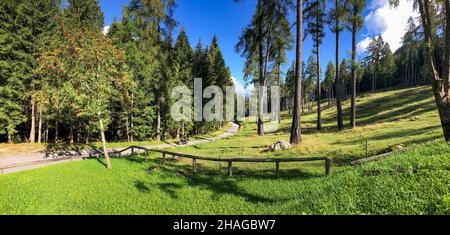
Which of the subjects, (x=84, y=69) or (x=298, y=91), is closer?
(x=84, y=69)

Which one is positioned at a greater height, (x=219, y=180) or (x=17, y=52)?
(x=17, y=52)

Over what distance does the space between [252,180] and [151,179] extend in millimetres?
5429

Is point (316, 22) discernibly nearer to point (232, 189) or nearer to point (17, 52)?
point (232, 189)

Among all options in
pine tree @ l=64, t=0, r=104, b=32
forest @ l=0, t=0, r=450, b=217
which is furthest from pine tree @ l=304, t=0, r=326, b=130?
pine tree @ l=64, t=0, r=104, b=32

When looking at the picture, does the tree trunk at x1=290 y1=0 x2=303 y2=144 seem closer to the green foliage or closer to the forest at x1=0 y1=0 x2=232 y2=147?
the forest at x1=0 y1=0 x2=232 y2=147

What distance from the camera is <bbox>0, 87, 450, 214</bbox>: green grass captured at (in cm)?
386

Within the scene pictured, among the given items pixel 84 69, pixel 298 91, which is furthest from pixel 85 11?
pixel 298 91

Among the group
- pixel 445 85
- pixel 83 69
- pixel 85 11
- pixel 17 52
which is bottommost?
pixel 445 85

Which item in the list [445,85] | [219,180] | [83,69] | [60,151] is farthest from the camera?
[60,151]

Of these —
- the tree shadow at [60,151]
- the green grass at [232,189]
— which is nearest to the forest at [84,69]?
the tree shadow at [60,151]

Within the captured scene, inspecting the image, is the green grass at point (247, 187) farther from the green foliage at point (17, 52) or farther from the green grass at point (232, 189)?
the green foliage at point (17, 52)

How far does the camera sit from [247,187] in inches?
324
